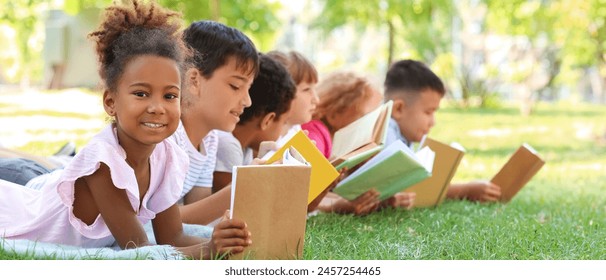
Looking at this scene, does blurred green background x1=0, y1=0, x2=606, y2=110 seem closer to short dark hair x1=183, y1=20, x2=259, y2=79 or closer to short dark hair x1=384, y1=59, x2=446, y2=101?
short dark hair x1=384, y1=59, x2=446, y2=101

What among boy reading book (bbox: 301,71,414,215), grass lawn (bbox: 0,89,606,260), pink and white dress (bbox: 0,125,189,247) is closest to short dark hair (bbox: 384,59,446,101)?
boy reading book (bbox: 301,71,414,215)

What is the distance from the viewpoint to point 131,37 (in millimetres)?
2158

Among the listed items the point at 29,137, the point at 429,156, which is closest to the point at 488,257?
the point at 429,156

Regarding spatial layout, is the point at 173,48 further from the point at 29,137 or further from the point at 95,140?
the point at 29,137

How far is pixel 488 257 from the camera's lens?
2.47 m

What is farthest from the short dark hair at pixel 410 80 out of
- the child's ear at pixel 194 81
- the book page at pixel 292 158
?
the book page at pixel 292 158

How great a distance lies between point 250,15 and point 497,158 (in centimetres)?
277

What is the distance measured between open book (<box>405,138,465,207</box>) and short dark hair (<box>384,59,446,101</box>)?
1.18 ft

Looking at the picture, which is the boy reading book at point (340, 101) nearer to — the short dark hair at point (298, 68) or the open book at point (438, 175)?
the short dark hair at point (298, 68)

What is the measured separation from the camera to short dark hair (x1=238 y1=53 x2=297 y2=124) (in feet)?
10.4

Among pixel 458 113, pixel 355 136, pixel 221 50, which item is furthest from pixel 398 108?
pixel 458 113

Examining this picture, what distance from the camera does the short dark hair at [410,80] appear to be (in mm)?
4031

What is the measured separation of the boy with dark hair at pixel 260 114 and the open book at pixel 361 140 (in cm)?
29
